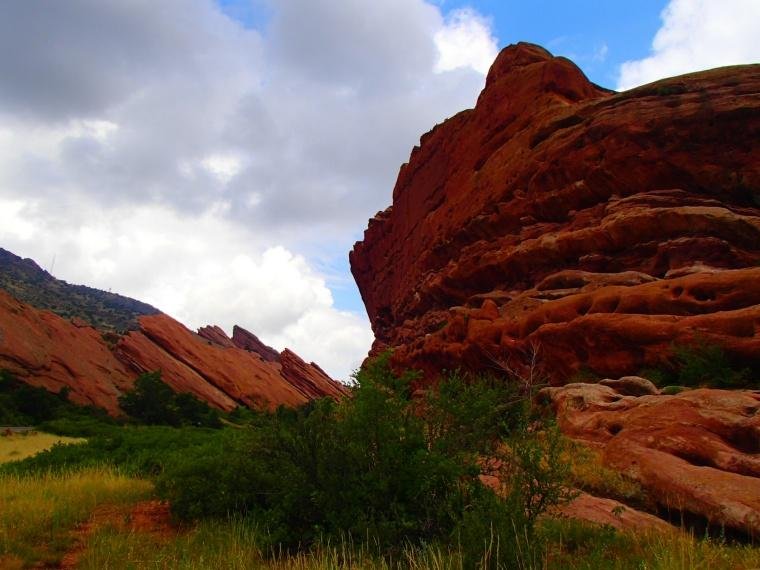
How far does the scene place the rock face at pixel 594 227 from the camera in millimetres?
15664

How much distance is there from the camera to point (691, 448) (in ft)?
26.0

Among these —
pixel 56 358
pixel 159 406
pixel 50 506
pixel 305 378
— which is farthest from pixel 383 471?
pixel 305 378

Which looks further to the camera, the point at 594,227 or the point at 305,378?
the point at 305,378

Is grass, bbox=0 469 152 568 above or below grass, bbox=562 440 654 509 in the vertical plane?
below

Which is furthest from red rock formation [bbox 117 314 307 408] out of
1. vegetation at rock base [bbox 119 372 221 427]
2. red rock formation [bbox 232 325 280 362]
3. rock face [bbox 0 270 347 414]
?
red rock formation [bbox 232 325 280 362]

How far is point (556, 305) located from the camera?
19156mm

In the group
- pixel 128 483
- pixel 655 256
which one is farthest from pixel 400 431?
pixel 655 256

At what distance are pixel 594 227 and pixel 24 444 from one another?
28.4m

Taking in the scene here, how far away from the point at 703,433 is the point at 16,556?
32.9 feet

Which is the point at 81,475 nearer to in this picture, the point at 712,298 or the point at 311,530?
the point at 311,530

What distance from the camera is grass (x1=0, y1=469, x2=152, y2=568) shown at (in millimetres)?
5602

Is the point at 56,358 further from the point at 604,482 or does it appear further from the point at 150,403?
the point at 604,482

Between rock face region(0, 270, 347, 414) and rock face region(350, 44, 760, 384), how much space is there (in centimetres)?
1151

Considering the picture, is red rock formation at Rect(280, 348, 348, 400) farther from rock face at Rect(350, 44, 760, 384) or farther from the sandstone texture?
the sandstone texture
